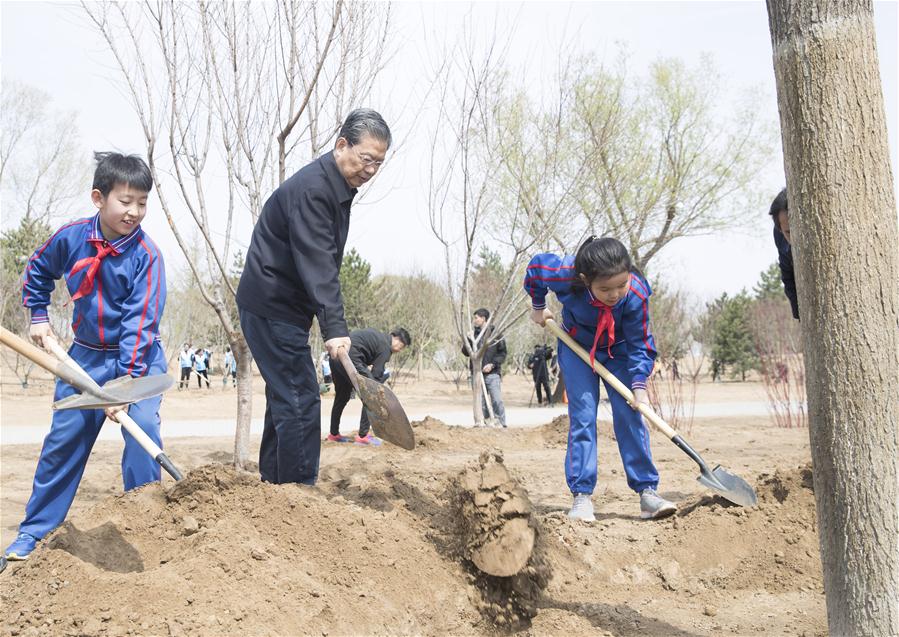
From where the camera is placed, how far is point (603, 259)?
150 inches

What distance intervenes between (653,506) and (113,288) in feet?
9.72

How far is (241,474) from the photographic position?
10.2 feet

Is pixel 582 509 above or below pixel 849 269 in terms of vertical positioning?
below

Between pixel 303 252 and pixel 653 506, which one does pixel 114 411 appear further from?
pixel 653 506

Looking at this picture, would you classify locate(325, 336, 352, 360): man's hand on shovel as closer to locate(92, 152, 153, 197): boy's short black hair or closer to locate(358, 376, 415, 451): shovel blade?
locate(358, 376, 415, 451): shovel blade

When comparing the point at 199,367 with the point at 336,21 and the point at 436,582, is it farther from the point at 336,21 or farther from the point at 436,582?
the point at 436,582

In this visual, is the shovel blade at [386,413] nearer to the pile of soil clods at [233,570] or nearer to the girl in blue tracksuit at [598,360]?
the pile of soil clods at [233,570]

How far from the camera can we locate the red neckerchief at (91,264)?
3390 millimetres

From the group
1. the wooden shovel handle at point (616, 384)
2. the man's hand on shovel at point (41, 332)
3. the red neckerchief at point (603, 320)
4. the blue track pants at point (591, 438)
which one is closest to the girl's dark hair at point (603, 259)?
the red neckerchief at point (603, 320)

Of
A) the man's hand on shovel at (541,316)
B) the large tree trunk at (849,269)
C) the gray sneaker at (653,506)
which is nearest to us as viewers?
the large tree trunk at (849,269)

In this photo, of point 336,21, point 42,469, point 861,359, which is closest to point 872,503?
point 861,359

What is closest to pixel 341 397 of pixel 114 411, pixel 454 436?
pixel 454 436

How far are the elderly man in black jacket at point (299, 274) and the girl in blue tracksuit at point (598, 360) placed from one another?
1335 mm

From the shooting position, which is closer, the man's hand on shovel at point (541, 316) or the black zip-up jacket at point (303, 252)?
the black zip-up jacket at point (303, 252)
